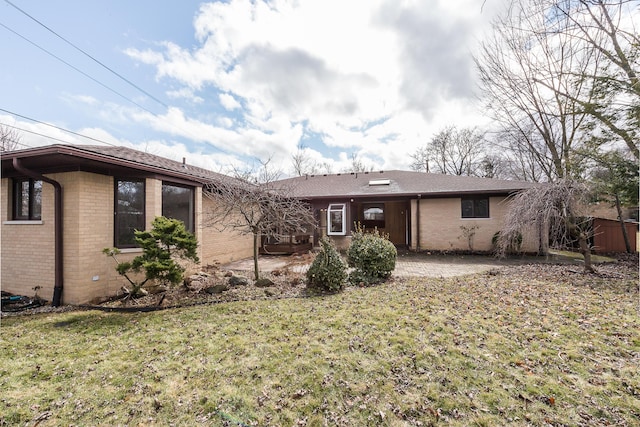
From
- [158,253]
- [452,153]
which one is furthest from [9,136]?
[452,153]

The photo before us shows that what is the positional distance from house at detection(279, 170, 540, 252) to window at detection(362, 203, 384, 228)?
1.22 meters

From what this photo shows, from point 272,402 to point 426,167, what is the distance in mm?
28715

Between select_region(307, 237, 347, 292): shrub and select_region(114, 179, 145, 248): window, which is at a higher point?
select_region(114, 179, 145, 248): window

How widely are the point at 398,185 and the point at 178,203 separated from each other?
1034 centimetres

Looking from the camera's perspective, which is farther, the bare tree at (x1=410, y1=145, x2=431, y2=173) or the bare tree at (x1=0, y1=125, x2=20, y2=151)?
the bare tree at (x1=410, y1=145, x2=431, y2=173)

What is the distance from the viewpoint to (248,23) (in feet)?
25.4

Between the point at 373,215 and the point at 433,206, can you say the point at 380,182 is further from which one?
the point at 433,206

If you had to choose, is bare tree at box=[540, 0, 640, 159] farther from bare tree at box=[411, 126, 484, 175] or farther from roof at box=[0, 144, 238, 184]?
bare tree at box=[411, 126, 484, 175]

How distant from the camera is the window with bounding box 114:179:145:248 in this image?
5994 mm

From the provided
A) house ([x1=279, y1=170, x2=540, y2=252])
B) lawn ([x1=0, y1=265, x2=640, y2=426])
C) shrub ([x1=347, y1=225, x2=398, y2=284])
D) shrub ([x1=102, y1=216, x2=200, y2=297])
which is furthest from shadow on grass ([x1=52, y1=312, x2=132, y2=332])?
house ([x1=279, y1=170, x2=540, y2=252])

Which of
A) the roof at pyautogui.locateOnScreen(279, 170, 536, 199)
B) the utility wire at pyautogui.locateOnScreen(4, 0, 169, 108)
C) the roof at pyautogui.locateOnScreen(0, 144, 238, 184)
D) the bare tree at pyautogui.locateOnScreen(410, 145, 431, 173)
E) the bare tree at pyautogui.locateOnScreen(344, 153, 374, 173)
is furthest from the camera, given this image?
the bare tree at pyautogui.locateOnScreen(344, 153, 374, 173)

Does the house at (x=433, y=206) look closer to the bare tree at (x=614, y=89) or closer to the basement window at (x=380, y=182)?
the basement window at (x=380, y=182)

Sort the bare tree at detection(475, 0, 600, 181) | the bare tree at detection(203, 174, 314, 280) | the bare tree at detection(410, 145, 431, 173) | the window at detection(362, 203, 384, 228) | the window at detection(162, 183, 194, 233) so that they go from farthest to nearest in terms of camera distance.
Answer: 1. the bare tree at detection(410, 145, 431, 173)
2. the window at detection(362, 203, 384, 228)
3. the bare tree at detection(475, 0, 600, 181)
4. the window at detection(162, 183, 194, 233)
5. the bare tree at detection(203, 174, 314, 280)

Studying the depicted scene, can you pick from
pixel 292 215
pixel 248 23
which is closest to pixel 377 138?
pixel 248 23
